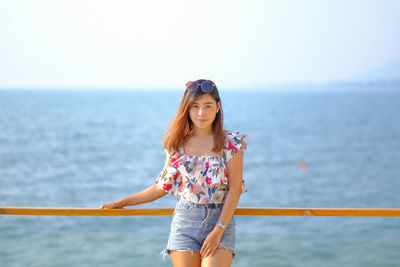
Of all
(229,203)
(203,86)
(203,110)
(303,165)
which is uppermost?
(203,86)

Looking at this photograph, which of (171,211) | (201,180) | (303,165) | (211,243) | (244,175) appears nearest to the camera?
(211,243)

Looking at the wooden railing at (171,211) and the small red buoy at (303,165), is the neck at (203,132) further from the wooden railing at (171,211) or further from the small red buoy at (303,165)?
the small red buoy at (303,165)

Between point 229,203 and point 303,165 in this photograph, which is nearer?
point 229,203

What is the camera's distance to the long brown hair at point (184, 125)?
2639 mm

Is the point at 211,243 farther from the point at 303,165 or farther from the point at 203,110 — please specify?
→ the point at 303,165

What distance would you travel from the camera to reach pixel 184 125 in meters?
2.72

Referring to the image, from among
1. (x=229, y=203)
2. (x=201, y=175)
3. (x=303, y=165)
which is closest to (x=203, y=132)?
(x=201, y=175)

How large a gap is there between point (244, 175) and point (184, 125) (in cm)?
2882

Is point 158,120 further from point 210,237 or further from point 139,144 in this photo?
point 210,237

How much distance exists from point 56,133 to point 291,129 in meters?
22.6

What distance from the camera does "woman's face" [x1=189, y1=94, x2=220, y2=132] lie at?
2627 millimetres

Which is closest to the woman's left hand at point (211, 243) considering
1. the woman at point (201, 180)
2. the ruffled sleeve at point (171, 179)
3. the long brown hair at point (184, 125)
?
the woman at point (201, 180)

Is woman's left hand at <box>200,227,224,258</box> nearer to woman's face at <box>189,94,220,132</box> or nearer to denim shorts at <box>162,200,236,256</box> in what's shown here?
denim shorts at <box>162,200,236,256</box>

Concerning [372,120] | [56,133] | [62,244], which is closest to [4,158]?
[56,133]
